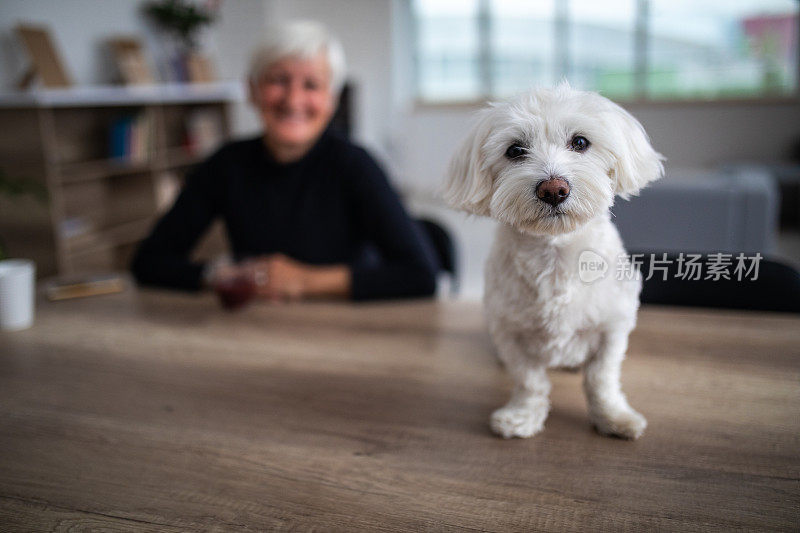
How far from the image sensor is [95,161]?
392cm

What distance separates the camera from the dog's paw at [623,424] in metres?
0.71

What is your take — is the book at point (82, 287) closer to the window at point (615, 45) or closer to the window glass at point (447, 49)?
the window at point (615, 45)

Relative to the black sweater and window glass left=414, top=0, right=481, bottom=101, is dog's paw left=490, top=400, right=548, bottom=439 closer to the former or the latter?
the black sweater

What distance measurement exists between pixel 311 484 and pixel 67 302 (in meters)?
0.98

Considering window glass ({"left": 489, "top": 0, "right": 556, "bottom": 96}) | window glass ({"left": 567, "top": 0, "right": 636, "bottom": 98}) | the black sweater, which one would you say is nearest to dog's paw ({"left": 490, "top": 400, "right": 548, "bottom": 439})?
the black sweater

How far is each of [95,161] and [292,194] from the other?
283cm

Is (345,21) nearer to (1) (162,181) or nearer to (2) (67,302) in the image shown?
(1) (162,181)

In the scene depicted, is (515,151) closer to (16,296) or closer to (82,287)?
(16,296)

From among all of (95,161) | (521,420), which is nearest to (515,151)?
(521,420)

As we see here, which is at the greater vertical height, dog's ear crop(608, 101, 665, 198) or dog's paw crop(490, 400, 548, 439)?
dog's ear crop(608, 101, 665, 198)

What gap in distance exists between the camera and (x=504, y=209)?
62 centimetres

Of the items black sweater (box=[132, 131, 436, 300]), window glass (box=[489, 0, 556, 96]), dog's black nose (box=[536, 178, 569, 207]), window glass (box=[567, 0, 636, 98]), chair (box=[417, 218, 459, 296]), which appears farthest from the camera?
window glass (box=[489, 0, 556, 96])

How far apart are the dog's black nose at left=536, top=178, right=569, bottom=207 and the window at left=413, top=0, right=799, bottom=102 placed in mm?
5702

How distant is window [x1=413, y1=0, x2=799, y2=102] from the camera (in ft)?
20.5
